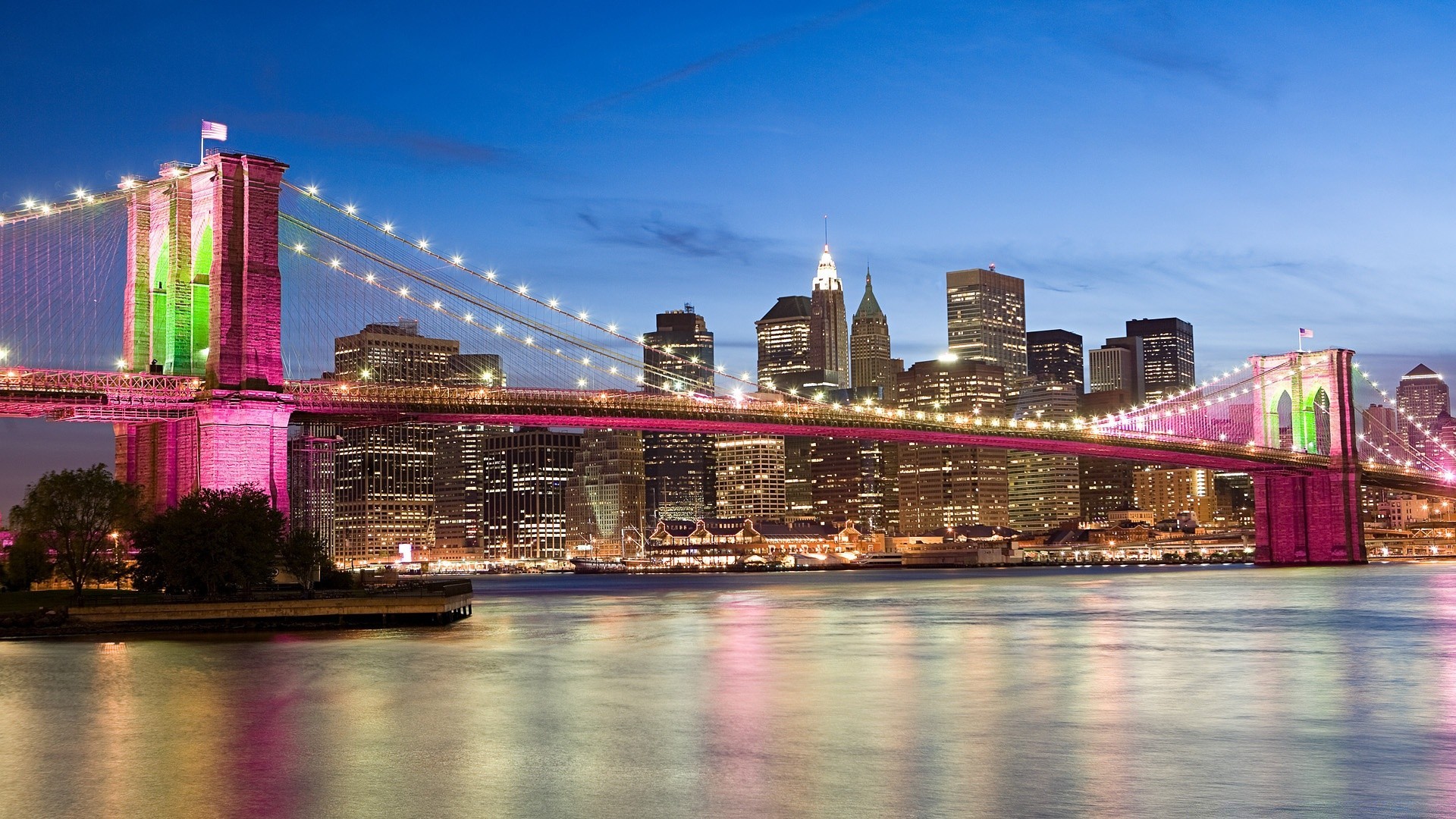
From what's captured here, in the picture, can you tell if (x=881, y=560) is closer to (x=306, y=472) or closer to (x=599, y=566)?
(x=599, y=566)

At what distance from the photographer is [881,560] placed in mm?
168500

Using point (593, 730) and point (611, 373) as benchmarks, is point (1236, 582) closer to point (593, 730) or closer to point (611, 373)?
point (611, 373)

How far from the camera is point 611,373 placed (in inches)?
3150

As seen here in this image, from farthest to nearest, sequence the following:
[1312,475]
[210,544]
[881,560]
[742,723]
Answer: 1. [881,560]
2. [1312,475]
3. [210,544]
4. [742,723]

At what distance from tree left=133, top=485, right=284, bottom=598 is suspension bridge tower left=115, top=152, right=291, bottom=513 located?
3547 mm

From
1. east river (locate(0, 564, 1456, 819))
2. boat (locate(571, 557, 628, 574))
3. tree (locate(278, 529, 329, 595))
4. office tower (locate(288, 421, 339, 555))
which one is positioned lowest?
boat (locate(571, 557, 628, 574))

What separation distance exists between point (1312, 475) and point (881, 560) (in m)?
74.5

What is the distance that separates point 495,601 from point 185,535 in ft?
91.7

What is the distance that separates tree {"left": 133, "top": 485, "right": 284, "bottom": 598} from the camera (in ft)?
137

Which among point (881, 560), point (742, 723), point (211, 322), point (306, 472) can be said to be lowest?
point (881, 560)

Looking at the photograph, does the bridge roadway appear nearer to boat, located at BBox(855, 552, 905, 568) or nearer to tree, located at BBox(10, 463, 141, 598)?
tree, located at BBox(10, 463, 141, 598)

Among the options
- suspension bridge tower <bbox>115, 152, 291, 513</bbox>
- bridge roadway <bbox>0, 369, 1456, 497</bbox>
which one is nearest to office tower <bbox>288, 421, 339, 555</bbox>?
bridge roadway <bbox>0, 369, 1456, 497</bbox>

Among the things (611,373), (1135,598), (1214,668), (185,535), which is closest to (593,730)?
(1214,668)

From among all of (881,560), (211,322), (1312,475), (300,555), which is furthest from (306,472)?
(881,560)
